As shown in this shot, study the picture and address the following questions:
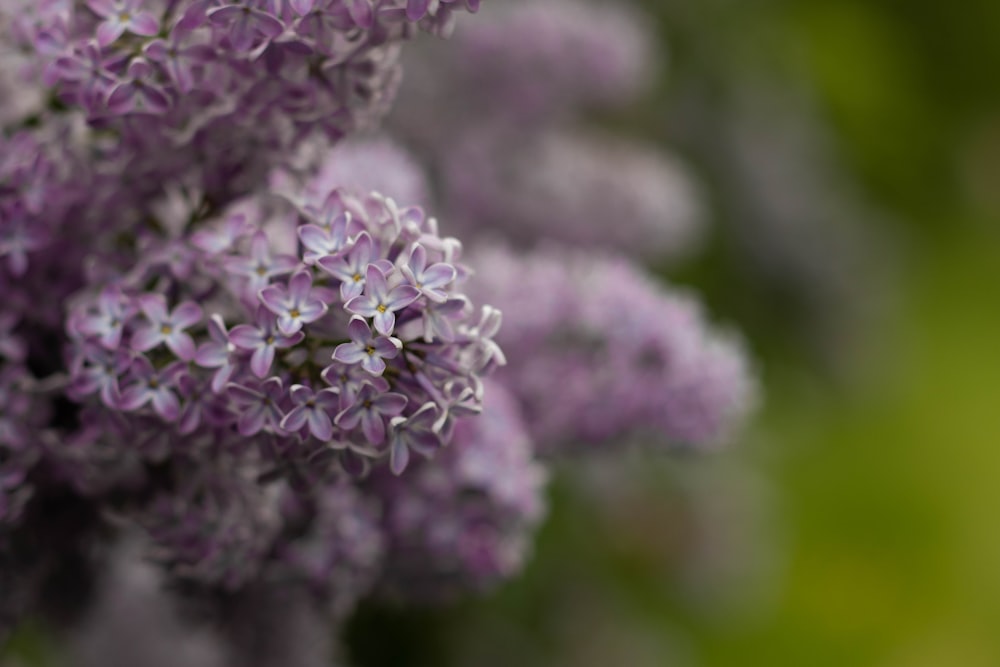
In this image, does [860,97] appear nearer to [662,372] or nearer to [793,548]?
[793,548]

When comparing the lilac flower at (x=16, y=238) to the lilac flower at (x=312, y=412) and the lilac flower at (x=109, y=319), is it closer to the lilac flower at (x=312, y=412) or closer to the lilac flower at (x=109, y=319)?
the lilac flower at (x=109, y=319)

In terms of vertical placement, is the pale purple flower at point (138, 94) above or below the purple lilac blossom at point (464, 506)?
above

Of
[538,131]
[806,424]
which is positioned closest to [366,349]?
[538,131]

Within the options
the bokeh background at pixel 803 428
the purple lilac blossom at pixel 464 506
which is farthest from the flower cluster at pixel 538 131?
the purple lilac blossom at pixel 464 506

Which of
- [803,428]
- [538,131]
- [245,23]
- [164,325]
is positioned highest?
[245,23]

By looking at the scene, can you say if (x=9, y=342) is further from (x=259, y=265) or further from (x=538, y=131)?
(x=538, y=131)

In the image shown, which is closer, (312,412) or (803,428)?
(312,412)
